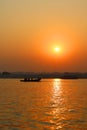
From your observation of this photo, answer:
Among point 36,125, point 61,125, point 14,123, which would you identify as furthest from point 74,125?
point 14,123

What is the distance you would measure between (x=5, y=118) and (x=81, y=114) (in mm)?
9239

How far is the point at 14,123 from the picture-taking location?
31.9 m

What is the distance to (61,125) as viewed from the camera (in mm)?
31266

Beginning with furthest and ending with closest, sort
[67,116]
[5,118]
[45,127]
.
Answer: [67,116]
[5,118]
[45,127]

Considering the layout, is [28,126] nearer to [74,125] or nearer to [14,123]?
[14,123]

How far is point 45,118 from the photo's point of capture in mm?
35531

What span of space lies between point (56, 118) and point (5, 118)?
5438mm

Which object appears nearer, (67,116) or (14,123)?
(14,123)

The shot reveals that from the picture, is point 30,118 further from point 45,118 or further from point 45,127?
point 45,127

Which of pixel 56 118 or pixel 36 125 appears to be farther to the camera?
pixel 56 118

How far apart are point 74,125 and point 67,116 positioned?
20.0ft

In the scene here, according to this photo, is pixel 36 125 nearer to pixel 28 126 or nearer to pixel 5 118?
pixel 28 126

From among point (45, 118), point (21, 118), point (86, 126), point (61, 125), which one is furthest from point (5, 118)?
point (86, 126)

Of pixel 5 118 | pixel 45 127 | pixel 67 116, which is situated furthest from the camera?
pixel 67 116
